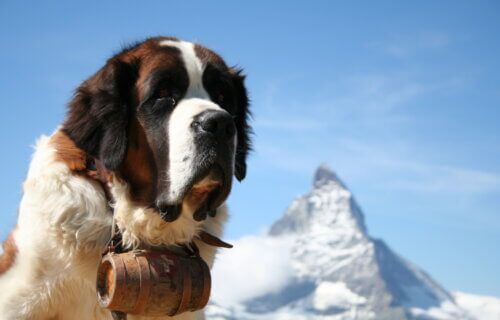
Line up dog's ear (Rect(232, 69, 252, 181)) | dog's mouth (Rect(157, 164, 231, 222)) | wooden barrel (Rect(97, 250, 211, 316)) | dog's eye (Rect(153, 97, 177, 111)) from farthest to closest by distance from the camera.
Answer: dog's ear (Rect(232, 69, 252, 181)), dog's eye (Rect(153, 97, 177, 111)), dog's mouth (Rect(157, 164, 231, 222)), wooden barrel (Rect(97, 250, 211, 316))

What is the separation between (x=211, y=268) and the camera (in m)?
4.16

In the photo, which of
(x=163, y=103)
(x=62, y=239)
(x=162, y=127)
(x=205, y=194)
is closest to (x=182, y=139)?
(x=162, y=127)

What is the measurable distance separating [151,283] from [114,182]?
655 millimetres

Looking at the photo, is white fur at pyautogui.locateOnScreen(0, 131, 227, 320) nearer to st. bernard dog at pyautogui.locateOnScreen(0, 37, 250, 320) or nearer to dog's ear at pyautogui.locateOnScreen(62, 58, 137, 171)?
Answer: st. bernard dog at pyautogui.locateOnScreen(0, 37, 250, 320)

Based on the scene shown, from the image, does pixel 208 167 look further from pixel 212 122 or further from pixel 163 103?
pixel 163 103

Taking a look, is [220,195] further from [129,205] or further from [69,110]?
[69,110]

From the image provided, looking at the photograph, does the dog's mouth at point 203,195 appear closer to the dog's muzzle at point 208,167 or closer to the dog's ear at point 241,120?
the dog's muzzle at point 208,167

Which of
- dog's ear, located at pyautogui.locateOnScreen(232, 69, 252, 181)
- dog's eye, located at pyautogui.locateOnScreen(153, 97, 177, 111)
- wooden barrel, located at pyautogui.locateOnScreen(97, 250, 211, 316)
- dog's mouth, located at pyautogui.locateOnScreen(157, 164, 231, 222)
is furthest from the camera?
dog's ear, located at pyautogui.locateOnScreen(232, 69, 252, 181)

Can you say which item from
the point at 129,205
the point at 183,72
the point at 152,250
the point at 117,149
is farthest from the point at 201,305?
the point at 183,72

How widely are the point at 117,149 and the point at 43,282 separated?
0.86 metres

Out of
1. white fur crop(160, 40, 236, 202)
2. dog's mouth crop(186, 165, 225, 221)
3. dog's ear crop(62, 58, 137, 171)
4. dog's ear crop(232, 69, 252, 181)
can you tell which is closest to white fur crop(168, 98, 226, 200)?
white fur crop(160, 40, 236, 202)

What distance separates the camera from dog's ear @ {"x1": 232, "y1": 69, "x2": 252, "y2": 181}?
428 cm

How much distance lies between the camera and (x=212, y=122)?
343cm

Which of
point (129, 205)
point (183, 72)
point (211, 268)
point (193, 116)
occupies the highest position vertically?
point (183, 72)
